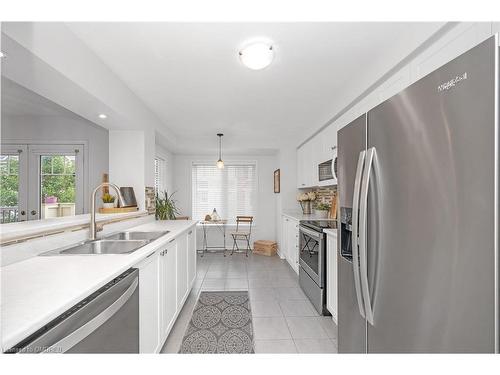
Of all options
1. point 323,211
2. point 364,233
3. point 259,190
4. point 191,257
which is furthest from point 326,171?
point 259,190

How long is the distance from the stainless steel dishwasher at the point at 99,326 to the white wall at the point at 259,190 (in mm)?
4522

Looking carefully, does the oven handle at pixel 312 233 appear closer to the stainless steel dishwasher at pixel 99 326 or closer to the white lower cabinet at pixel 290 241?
the white lower cabinet at pixel 290 241

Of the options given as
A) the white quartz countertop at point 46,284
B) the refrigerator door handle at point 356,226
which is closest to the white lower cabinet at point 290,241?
the refrigerator door handle at point 356,226

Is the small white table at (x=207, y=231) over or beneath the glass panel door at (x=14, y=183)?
beneath

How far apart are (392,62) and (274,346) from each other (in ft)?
7.77

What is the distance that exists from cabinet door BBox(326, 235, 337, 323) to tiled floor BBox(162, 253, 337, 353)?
0.56 ft

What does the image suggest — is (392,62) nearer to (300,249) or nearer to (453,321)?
(453,321)

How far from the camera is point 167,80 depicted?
2.52 meters

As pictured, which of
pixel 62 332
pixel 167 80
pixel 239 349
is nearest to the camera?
pixel 62 332

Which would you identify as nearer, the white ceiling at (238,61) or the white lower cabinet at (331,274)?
the white ceiling at (238,61)

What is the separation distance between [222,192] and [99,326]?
4.97 m

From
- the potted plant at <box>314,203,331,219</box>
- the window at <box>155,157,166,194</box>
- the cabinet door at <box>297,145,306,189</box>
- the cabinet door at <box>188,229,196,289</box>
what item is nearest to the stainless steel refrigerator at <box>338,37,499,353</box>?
the cabinet door at <box>188,229,196,289</box>

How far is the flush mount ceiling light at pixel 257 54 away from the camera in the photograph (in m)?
1.88
